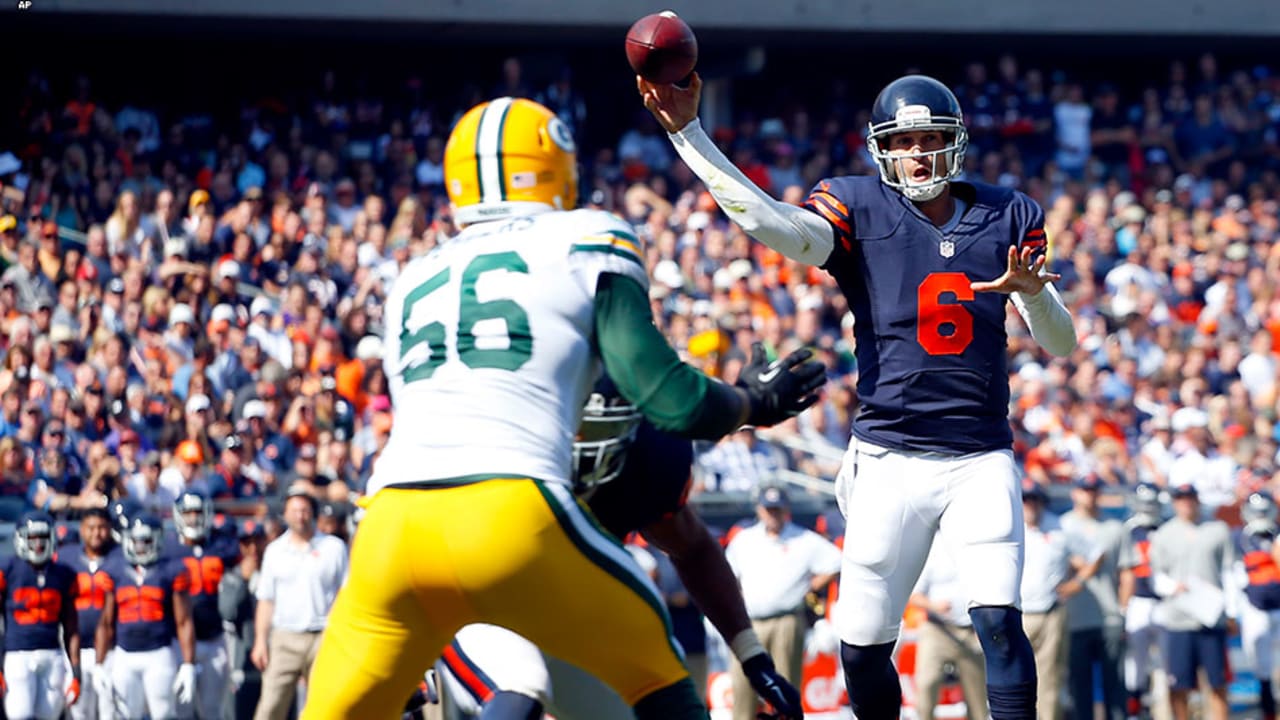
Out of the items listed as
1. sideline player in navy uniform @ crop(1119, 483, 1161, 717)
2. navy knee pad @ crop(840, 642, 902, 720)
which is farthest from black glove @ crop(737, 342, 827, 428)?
sideline player in navy uniform @ crop(1119, 483, 1161, 717)

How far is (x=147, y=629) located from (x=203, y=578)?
43 cm

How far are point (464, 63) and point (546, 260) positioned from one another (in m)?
16.3

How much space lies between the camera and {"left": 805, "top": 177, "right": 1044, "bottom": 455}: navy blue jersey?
216 inches

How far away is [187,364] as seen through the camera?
1294 cm

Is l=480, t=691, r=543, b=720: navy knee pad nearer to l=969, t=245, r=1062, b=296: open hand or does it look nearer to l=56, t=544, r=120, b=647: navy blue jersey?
l=969, t=245, r=1062, b=296: open hand

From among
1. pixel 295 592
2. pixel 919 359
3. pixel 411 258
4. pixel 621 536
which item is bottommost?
pixel 295 592

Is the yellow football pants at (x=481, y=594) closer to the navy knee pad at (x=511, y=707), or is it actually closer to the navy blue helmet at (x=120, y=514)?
the navy knee pad at (x=511, y=707)

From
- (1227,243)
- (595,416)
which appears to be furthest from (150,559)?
(1227,243)

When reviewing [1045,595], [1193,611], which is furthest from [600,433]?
[1193,611]

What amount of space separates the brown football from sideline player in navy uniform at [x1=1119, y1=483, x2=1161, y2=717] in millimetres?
7518

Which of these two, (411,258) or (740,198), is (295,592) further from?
(740,198)

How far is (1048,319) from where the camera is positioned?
18.2 feet

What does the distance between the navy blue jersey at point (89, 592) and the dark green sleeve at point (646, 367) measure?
7.53m

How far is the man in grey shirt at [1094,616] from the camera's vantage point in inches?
448
